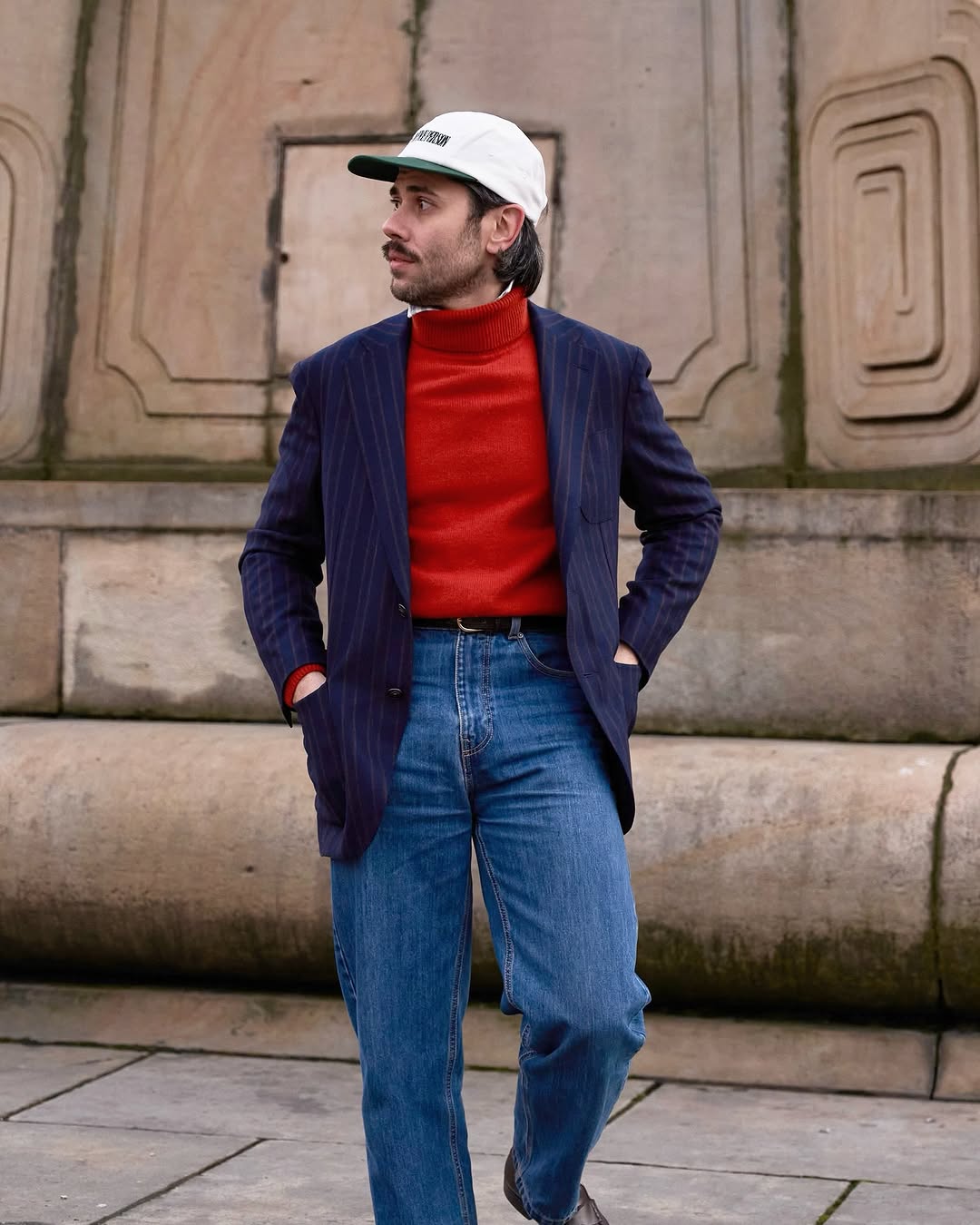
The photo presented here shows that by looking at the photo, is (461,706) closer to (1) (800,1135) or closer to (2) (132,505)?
(1) (800,1135)

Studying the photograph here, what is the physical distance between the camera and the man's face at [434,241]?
284 cm

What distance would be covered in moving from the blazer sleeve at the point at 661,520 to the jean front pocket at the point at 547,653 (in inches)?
7.0

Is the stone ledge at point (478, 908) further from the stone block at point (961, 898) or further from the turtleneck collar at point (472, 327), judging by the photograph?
the turtleneck collar at point (472, 327)

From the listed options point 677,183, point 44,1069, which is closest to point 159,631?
point 44,1069

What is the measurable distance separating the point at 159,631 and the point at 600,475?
279 centimetres

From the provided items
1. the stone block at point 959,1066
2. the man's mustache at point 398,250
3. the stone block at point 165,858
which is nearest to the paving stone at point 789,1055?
the stone block at point 959,1066

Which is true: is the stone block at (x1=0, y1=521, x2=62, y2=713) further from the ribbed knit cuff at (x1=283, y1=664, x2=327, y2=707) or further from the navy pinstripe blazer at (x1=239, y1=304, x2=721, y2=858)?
the ribbed knit cuff at (x1=283, y1=664, x2=327, y2=707)

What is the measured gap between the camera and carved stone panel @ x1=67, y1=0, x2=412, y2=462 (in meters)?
5.88

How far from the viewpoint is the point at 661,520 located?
3.02 m

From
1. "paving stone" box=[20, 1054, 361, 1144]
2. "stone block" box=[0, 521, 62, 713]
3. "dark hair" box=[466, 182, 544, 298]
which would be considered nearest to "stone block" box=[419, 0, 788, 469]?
"stone block" box=[0, 521, 62, 713]

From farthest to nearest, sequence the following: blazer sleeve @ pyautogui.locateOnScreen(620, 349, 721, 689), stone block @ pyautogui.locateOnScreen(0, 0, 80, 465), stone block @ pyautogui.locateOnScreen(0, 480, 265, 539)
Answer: stone block @ pyautogui.locateOnScreen(0, 0, 80, 465) → stone block @ pyautogui.locateOnScreen(0, 480, 265, 539) → blazer sleeve @ pyautogui.locateOnScreen(620, 349, 721, 689)

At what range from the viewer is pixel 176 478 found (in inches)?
230

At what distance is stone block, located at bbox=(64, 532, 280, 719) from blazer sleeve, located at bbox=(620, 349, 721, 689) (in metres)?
2.48

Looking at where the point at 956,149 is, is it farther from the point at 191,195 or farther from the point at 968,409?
the point at 191,195
